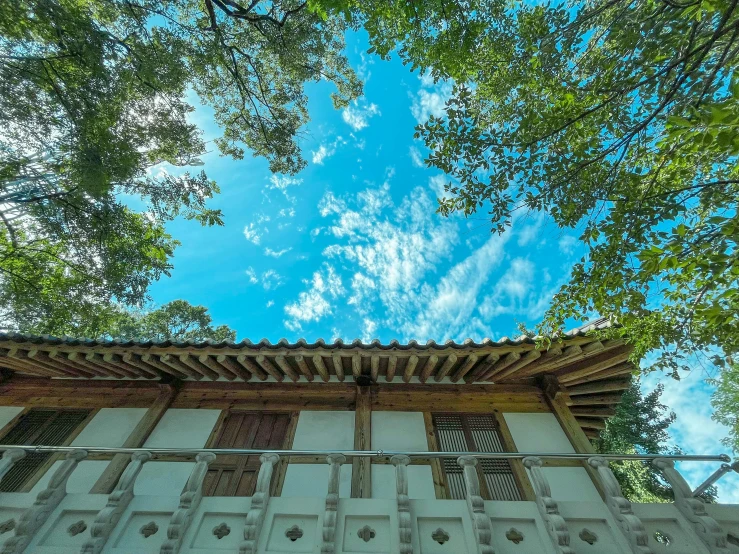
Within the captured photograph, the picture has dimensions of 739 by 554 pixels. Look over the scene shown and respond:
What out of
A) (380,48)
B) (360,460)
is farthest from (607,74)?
(360,460)

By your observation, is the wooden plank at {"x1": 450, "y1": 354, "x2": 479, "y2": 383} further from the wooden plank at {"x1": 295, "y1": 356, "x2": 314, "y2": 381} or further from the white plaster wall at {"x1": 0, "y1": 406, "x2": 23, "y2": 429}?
the white plaster wall at {"x1": 0, "y1": 406, "x2": 23, "y2": 429}

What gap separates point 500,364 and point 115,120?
8.52 meters

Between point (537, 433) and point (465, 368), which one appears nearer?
point (537, 433)

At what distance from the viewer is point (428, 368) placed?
5.34 metres

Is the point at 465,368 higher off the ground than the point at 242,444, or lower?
higher

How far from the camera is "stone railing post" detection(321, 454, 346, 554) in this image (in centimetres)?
293

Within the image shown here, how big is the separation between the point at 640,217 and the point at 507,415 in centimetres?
369

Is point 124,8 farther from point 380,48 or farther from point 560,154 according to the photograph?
point 560,154

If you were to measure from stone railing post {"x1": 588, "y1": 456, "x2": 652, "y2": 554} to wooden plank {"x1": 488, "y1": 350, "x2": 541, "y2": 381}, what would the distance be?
1.75 m

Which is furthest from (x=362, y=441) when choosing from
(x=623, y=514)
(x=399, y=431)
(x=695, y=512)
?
(x=695, y=512)

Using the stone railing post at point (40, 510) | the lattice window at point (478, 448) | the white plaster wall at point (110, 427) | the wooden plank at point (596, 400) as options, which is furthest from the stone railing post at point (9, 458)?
the wooden plank at point (596, 400)

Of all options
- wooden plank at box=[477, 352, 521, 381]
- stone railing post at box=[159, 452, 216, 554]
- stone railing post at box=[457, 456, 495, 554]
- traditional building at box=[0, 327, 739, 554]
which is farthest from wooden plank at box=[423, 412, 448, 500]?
stone railing post at box=[159, 452, 216, 554]

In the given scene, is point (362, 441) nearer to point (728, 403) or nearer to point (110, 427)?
point (110, 427)

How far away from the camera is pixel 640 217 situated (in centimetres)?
347
